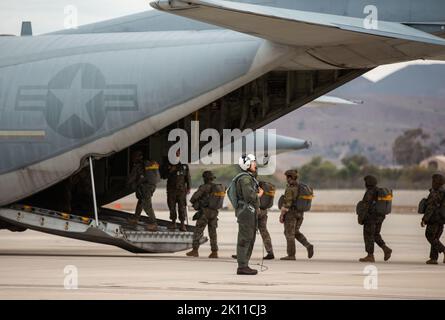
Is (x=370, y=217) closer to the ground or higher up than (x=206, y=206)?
closer to the ground

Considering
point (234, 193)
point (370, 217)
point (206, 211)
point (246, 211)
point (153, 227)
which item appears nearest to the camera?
point (246, 211)

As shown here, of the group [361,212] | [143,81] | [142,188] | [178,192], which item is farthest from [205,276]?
[178,192]

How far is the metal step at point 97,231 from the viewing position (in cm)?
2297

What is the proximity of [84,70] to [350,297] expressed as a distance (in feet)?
31.3

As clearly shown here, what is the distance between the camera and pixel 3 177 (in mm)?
23531

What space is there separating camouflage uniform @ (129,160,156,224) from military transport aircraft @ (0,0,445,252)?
541 millimetres

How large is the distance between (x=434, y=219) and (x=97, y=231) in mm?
6407

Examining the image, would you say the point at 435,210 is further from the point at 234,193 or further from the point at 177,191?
the point at 177,191

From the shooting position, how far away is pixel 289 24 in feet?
64.5

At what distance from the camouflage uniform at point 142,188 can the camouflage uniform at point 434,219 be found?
Answer: 5385 millimetres

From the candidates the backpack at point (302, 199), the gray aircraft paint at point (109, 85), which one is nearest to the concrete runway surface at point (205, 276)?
the backpack at point (302, 199)

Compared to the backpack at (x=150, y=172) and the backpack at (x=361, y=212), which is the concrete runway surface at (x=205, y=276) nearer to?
A: the backpack at (x=361, y=212)
